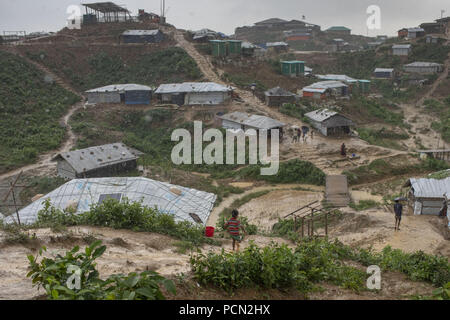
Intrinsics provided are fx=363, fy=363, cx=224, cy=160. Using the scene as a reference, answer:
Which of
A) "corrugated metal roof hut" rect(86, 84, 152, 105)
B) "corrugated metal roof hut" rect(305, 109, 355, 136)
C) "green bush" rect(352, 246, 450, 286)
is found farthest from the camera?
"corrugated metal roof hut" rect(86, 84, 152, 105)

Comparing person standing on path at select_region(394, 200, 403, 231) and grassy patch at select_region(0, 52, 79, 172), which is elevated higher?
grassy patch at select_region(0, 52, 79, 172)

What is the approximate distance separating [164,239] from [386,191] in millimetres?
15601

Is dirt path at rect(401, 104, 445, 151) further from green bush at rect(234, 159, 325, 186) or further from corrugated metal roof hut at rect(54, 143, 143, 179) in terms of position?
corrugated metal roof hut at rect(54, 143, 143, 179)

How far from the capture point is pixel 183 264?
311 inches

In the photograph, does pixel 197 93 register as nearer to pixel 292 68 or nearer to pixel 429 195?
pixel 292 68

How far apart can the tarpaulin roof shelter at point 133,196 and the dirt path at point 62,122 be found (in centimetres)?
875

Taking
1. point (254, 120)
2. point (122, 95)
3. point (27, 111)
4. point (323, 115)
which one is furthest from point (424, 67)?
point (27, 111)

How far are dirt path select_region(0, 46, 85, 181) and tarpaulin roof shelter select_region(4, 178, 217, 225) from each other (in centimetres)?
875

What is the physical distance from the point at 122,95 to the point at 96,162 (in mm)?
15647

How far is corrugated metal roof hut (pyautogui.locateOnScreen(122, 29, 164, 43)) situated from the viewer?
47812mm

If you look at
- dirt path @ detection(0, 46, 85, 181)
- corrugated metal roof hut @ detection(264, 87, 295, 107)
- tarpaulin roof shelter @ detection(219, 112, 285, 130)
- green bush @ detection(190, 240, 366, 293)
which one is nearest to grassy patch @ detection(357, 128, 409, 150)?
corrugated metal roof hut @ detection(264, 87, 295, 107)

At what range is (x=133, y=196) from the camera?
17.8 meters

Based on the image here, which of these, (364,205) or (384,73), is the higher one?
(384,73)
